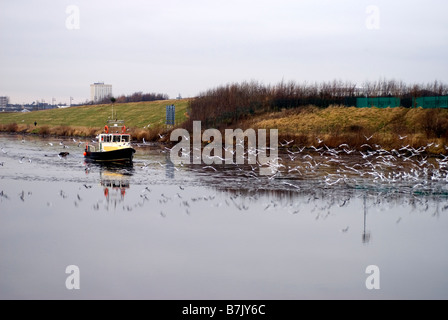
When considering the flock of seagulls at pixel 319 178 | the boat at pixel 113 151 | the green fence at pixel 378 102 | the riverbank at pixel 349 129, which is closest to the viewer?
the flock of seagulls at pixel 319 178

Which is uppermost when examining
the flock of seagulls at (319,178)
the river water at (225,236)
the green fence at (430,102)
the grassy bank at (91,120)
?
the green fence at (430,102)

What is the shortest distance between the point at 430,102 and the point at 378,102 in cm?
731

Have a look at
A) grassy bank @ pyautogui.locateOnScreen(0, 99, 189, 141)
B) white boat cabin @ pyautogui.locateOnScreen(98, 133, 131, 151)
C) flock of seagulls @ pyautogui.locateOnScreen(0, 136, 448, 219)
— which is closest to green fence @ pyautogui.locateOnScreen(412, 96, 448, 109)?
flock of seagulls @ pyautogui.locateOnScreen(0, 136, 448, 219)

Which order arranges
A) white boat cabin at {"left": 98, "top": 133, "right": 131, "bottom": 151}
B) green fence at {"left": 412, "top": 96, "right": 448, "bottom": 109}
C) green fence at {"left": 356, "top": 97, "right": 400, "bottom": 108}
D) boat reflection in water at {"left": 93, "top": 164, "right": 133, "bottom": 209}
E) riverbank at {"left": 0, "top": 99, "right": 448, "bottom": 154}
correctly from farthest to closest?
green fence at {"left": 356, "top": 97, "right": 400, "bottom": 108} < green fence at {"left": 412, "top": 96, "right": 448, "bottom": 109} < riverbank at {"left": 0, "top": 99, "right": 448, "bottom": 154} < white boat cabin at {"left": 98, "top": 133, "right": 131, "bottom": 151} < boat reflection in water at {"left": 93, "top": 164, "right": 133, "bottom": 209}

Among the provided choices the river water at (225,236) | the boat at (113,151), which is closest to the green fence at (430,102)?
the river water at (225,236)

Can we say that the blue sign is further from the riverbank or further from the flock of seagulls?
the flock of seagulls

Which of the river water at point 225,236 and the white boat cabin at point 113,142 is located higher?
the white boat cabin at point 113,142

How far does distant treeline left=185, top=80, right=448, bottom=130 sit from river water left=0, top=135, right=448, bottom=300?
4350cm

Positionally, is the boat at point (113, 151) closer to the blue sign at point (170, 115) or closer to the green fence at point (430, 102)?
the green fence at point (430, 102)

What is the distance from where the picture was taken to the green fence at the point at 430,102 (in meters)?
67.6

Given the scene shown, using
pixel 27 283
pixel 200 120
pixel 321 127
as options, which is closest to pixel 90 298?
pixel 27 283

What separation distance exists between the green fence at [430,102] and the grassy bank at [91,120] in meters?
32.0

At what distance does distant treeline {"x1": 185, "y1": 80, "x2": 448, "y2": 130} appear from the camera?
79312 mm

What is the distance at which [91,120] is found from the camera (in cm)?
11512
